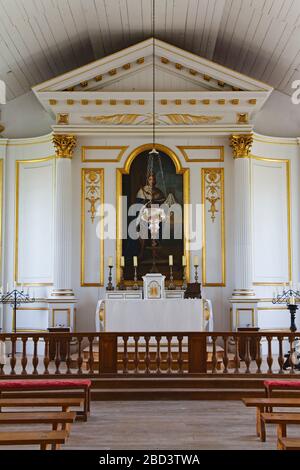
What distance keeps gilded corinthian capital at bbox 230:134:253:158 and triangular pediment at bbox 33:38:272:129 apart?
0.31 metres

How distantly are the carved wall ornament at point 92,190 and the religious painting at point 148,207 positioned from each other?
0.54 meters

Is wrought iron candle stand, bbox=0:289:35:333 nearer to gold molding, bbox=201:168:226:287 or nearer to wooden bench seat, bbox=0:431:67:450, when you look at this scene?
gold molding, bbox=201:168:226:287

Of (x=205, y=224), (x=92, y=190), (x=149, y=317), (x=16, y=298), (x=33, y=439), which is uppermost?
(x=92, y=190)

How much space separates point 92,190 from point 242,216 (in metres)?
3.12

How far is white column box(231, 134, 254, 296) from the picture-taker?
487 inches

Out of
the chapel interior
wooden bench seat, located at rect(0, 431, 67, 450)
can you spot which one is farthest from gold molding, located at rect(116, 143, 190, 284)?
wooden bench seat, located at rect(0, 431, 67, 450)

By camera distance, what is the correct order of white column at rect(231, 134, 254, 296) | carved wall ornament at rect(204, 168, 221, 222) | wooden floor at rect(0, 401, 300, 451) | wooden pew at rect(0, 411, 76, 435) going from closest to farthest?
1. wooden pew at rect(0, 411, 76, 435)
2. wooden floor at rect(0, 401, 300, 451)
3. white column at rect(231, 134, 254, 296)
4. carved wall ornament at rect(204, 168, 221, 222)

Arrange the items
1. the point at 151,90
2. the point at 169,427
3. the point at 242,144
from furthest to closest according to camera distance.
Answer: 1. the point at 151,90
2. the point at 242,144
3. the point at 169,427

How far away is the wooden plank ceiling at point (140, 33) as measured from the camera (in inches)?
444

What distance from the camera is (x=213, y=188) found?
42.3 ft

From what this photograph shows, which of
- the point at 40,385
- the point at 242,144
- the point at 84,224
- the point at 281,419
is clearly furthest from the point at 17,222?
the point at 281,419

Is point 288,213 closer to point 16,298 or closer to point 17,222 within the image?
point 17,222

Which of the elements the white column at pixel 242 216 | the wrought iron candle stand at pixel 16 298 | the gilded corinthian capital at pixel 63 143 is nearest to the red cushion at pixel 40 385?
the wrought iron candle stand at pixel 16 298
